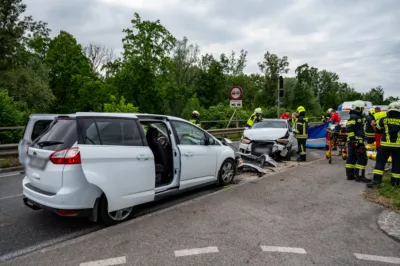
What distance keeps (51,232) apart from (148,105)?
84.5ft

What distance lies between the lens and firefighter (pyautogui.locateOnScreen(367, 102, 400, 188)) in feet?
20.6

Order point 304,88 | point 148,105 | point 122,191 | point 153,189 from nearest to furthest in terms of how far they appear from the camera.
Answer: point 122,191 → point 153,189 → point 148,105 → point 304,88

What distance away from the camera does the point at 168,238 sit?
12.6ft

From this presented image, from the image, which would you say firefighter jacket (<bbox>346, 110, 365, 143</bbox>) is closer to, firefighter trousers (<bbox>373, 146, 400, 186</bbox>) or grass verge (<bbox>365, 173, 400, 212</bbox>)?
firefighter trousers (<bbox>373, 146, 400, 186</bbox>)

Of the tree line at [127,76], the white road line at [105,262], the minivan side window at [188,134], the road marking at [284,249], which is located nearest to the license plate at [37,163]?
the white road line at [105,262]

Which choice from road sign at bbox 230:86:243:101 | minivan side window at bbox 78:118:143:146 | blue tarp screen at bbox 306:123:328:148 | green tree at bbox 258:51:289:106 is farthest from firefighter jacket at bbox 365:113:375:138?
green tree at bbox 258:51:289:106

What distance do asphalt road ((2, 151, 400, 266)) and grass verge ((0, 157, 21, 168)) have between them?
6.37 meters

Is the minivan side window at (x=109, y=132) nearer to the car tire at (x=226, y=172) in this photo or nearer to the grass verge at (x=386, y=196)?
the car tire at (x=226, y=172)

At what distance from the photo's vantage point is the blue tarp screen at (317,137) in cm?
1364

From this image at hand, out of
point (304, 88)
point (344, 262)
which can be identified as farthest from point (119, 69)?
point (344, 262)

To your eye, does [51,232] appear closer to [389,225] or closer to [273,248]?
[273,248]

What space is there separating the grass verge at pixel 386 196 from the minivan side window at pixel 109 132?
4563 millimetres

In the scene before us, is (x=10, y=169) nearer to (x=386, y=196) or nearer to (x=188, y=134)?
(x=188, y=134)

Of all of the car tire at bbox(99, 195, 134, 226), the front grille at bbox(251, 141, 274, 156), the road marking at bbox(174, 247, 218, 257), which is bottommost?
the road marking at bbox(174, 247, 218, 257)
